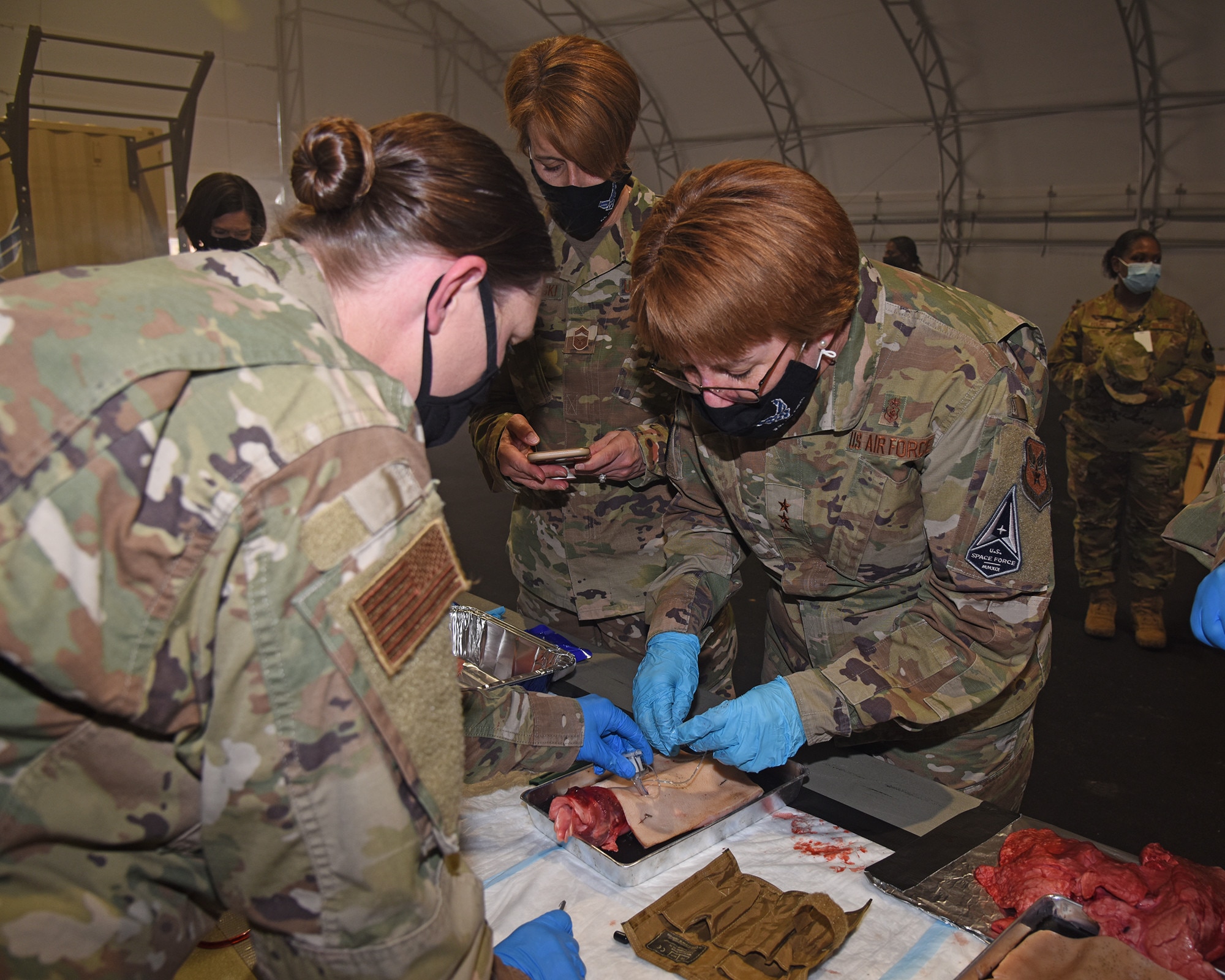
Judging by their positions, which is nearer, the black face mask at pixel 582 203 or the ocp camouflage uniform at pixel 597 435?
the black face mask at pixel 582 203

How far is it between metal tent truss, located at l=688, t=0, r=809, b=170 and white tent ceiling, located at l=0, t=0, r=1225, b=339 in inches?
0.7

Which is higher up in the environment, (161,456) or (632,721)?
(161,456)

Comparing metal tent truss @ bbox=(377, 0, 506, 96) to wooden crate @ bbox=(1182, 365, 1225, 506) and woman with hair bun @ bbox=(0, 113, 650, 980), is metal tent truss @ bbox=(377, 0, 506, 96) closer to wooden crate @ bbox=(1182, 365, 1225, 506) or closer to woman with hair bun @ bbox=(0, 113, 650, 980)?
wooden crate @ bbox=(1182, 365, 1225, 506)

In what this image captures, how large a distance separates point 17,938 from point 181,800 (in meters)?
0.17

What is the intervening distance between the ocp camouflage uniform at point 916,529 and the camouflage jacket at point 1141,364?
11.7 ft

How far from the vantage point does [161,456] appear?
711 mm

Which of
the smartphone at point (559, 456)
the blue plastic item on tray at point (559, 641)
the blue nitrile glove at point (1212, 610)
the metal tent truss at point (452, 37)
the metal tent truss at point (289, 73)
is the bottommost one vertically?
the blue plastic item on tray at point (559, 641)

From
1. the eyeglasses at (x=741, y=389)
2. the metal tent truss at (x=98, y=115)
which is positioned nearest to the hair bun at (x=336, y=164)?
the eyeglasses at (x=741, y=389)

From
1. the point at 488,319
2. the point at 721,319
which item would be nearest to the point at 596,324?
the point at 721,319

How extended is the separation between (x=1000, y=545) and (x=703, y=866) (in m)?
0.74

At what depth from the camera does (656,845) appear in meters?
1.51

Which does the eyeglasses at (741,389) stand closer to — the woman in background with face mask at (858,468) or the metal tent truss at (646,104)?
the woman in background with face mask at (858,468)

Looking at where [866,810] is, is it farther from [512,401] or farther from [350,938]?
[512,401]

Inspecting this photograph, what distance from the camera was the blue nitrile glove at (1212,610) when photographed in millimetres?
1547
